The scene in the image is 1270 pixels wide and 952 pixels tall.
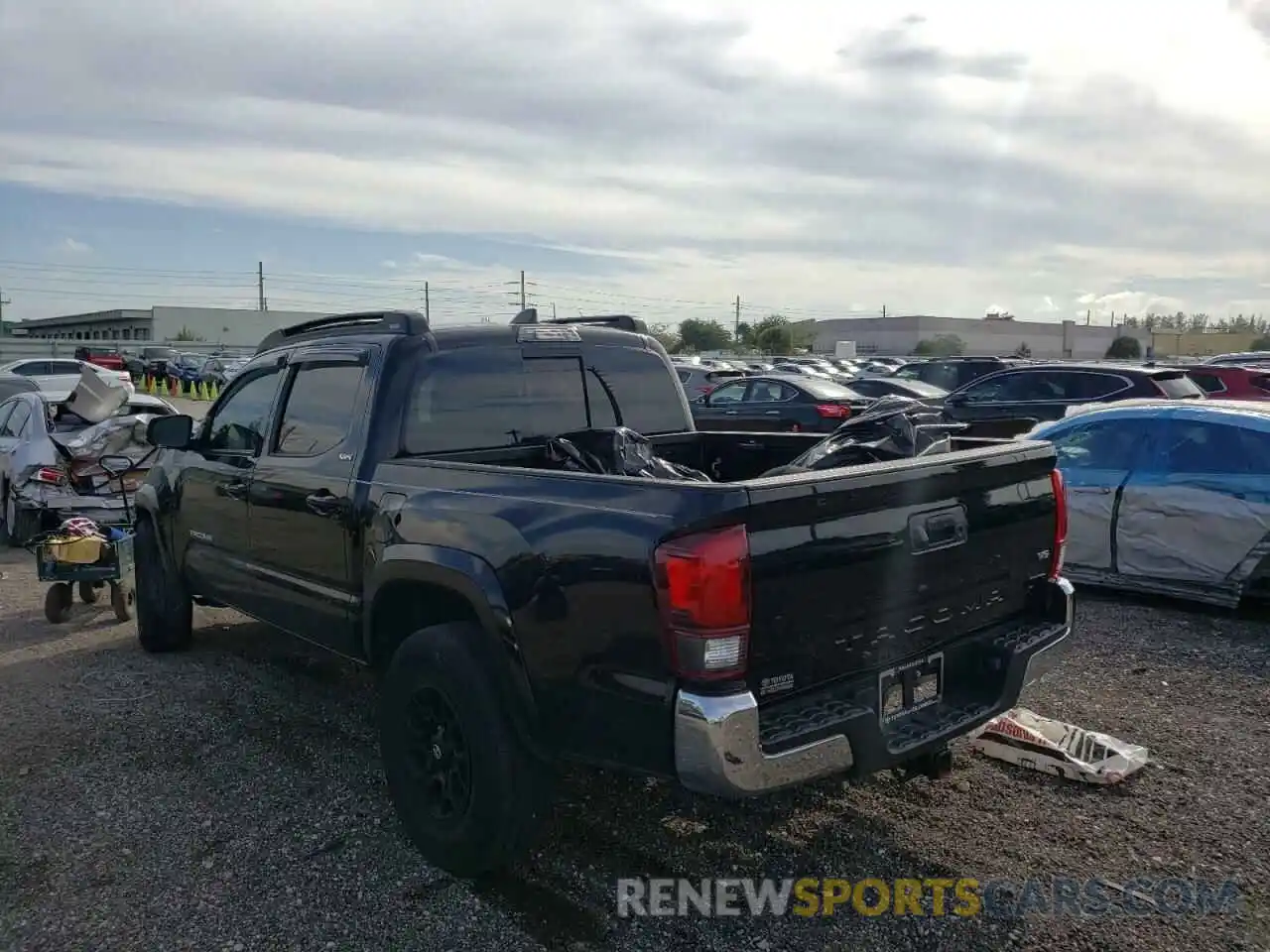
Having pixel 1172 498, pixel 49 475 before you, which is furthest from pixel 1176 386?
pixel 49 475

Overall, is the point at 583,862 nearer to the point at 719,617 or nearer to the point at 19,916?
the point at 719,617

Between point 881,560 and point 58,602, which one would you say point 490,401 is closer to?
point 881,560

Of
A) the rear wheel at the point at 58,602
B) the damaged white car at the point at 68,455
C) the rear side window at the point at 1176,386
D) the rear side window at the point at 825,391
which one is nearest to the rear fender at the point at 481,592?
the rear wheel at the point at 58,602

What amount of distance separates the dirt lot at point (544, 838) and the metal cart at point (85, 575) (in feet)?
4.79

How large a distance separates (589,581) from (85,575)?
549cm

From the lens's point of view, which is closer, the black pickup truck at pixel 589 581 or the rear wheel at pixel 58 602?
the black pickup truck at pixel 589 581

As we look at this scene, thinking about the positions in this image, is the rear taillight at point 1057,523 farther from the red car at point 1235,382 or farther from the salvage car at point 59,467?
the red car at point 1235,382

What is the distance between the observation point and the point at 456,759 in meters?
3.63

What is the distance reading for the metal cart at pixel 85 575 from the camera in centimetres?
707

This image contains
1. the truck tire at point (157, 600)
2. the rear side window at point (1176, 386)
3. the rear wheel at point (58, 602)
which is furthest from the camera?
the rear side window at point (1176, 386)

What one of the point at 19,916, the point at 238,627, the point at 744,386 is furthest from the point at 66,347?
the point at 19,916

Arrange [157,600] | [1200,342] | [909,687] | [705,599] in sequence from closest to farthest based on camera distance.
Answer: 1. [705,599]
2. [909,687]
3. [157,600]
4. [1200,342]

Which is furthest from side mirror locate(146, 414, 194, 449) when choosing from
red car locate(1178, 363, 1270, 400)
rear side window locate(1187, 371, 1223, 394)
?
rear side window locate(1187, 371, 1223, 394)

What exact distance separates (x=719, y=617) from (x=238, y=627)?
5.42m
